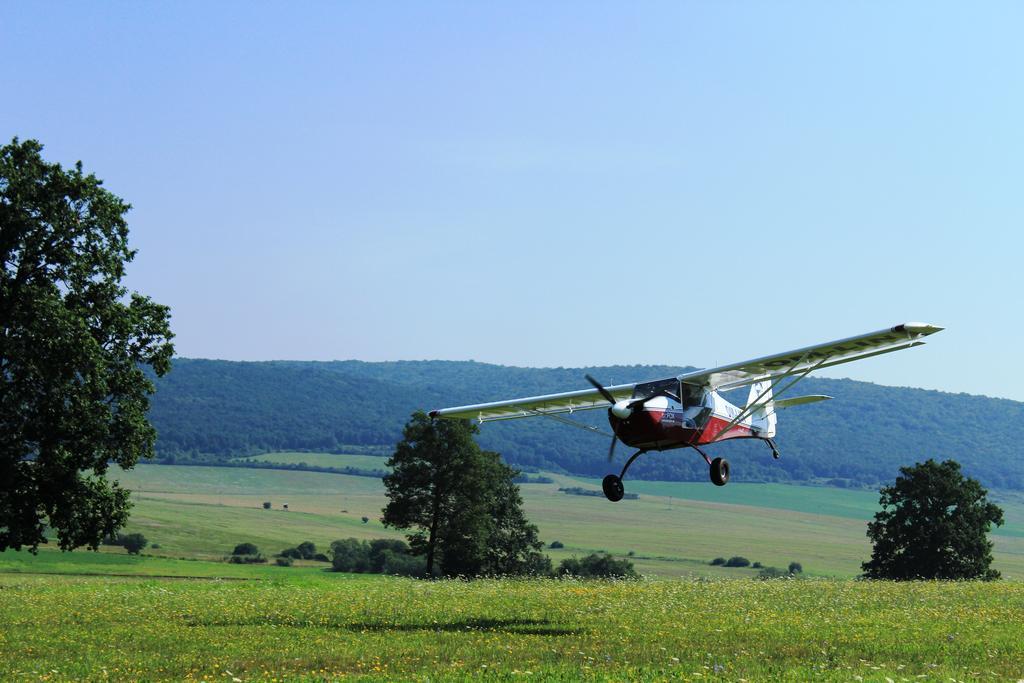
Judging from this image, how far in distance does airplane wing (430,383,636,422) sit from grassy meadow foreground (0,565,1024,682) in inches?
245

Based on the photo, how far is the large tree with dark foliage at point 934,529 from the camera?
68750mm

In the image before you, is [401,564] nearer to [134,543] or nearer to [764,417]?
[134,543]

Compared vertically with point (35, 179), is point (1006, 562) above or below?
below

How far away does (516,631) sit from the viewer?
30.8 meters

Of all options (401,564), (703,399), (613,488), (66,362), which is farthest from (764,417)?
(401,564)

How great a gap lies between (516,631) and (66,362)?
17.7 meters

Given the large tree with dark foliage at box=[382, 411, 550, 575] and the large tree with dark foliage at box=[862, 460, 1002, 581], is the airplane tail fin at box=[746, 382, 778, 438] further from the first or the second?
the large tree with dark foliage at box=[862, 460, 1002, 581]

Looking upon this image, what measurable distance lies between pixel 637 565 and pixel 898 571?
235ft

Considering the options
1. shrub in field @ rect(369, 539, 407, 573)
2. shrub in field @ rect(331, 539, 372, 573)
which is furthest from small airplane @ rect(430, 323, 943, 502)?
shrub in field @ rect(331, 539, 372, 573)

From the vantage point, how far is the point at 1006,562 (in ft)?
617

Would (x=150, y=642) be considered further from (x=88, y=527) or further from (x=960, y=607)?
(x=960, y=607)

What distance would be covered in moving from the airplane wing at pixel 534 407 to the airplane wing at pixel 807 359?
328 cm

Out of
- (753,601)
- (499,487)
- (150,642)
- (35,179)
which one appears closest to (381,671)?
(150,642)

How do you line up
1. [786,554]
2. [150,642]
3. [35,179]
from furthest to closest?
[786,554] → [35,179] → [150,642]
